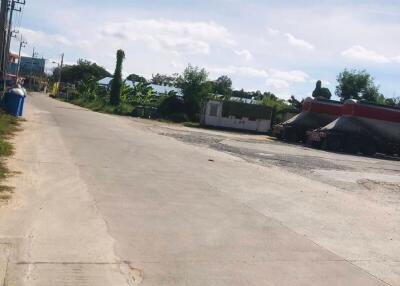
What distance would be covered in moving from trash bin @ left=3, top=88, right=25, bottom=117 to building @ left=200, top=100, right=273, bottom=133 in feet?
64.1

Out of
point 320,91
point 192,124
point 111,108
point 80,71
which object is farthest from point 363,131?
point 80,71

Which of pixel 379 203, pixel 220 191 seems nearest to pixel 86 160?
pixel 220 191

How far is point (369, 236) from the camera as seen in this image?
8312mm

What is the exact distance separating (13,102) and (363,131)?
20.6 meters

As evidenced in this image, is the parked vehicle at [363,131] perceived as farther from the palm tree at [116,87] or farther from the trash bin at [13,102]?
the palm tree at [116,87]

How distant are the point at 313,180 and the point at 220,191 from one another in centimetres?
446

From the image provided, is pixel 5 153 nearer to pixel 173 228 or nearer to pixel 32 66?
pixel 173 228

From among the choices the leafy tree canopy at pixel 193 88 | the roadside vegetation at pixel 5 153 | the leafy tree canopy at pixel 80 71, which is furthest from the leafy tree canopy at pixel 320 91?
the leafy tree canopy at pixel 80 71

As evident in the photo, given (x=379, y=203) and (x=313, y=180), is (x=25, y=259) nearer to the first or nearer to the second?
(x=379, y=203)

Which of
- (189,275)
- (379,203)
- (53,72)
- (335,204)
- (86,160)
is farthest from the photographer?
(53,72)

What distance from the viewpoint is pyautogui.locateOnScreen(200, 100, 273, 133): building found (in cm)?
4412

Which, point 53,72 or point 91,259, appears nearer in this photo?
point 91,259

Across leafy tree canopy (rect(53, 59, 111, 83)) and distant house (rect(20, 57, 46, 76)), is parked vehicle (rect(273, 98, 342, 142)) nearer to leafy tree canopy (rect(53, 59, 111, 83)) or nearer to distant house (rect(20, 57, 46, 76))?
leafy tree canopy (rect(53, 59, 111, 83))

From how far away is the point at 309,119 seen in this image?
37875 millimetres
